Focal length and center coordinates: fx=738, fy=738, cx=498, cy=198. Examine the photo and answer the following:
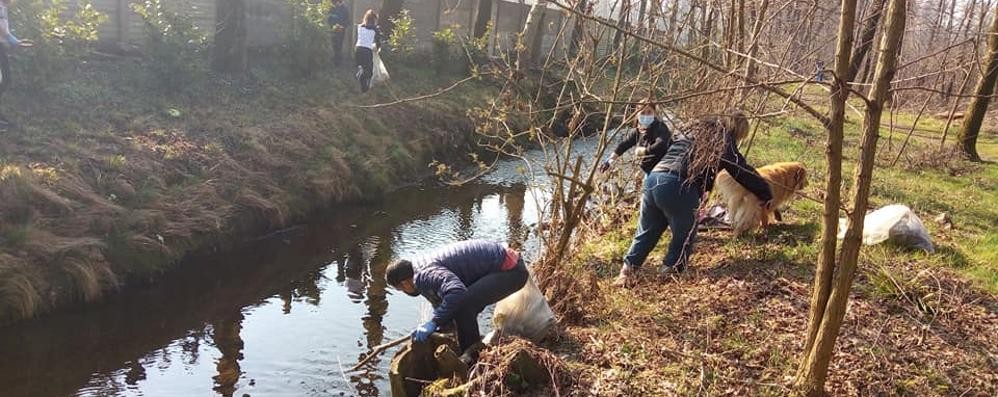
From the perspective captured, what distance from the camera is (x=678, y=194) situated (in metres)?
5.88

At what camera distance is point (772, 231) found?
6.87 metres

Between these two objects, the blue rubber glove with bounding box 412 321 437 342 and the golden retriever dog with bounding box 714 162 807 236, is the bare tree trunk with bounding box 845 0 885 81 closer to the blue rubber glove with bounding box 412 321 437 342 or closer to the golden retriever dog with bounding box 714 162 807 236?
the golden retriever dog with bounding box 714 162 807 236

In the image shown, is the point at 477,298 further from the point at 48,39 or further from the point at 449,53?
the point at 449,53

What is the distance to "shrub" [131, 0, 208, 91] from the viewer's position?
11.8 m

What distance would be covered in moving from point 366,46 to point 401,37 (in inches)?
111

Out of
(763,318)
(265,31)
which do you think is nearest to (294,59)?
(265,31)

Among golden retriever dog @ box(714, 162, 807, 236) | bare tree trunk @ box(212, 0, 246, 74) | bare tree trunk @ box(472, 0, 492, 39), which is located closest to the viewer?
golden retriever dog @ box(714, 162, 807, 236)

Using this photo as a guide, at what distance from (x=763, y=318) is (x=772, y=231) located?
186 centimetres

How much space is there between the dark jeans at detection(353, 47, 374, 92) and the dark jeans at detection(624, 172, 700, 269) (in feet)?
30.0

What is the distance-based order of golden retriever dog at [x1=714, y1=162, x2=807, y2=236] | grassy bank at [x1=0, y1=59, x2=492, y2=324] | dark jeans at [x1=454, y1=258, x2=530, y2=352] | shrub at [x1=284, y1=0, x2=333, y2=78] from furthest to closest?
1. shrub at [x1=284, y1=0, x2=333, y2=78]
2. grassy bank at [x1=0, y1=59, x2=492, y2=324]
3. golden retriever dog at [x1=714, y1=162, x2=807, y2=236]
4. dark jeans at [x1=454, y1=258, x2=530, y2=352]

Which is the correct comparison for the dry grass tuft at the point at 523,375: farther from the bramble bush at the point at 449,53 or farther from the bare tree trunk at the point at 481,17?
the bare tree trunk at the point at 481,17

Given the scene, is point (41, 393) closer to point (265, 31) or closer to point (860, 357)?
point (860, 357)

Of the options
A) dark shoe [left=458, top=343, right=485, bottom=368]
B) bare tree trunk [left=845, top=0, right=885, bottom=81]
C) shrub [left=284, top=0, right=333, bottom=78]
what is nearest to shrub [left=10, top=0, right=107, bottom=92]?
shrub [left=284, top=0, right=333, bottom=78]

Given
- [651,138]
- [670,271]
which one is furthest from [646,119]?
[670,271]
